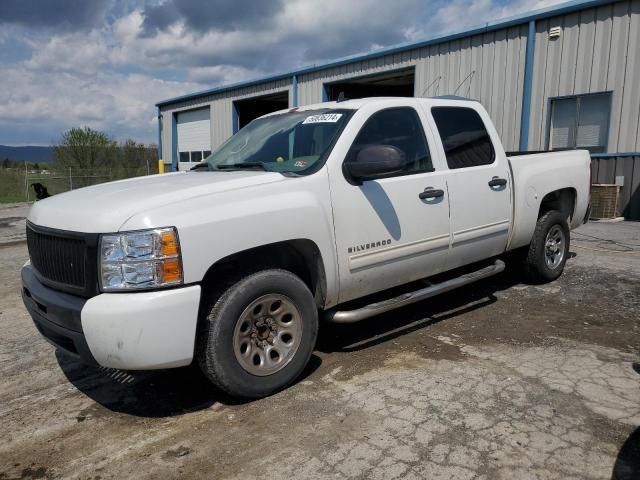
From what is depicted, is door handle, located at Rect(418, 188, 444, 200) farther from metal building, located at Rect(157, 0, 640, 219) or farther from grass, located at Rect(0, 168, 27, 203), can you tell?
grass, located at Rect(0, 168, 27, 203)

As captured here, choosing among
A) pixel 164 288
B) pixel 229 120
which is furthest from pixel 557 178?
pixel 229 120

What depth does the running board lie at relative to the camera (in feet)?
12.1

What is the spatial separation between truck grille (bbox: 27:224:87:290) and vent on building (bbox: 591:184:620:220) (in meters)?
11.2

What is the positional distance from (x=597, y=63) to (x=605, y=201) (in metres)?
3.02

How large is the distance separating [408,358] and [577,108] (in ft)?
34.0

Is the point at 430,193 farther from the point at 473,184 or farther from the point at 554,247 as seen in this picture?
the point at 554,247

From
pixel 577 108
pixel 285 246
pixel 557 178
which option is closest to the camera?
pixel 285 246

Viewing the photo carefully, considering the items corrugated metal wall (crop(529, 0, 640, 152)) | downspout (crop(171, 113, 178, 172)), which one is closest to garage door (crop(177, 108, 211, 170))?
downspout (crop(171, 113, 178, 172))

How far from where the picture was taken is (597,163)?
11828mm

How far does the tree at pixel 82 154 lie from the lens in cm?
3350

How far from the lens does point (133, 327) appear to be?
2787 millimetres

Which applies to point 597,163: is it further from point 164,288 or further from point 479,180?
point 164,288

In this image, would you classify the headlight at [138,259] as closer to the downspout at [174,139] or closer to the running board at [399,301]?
the running board at [399,301]

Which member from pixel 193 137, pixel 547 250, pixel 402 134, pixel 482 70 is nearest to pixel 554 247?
pixel 547 250
